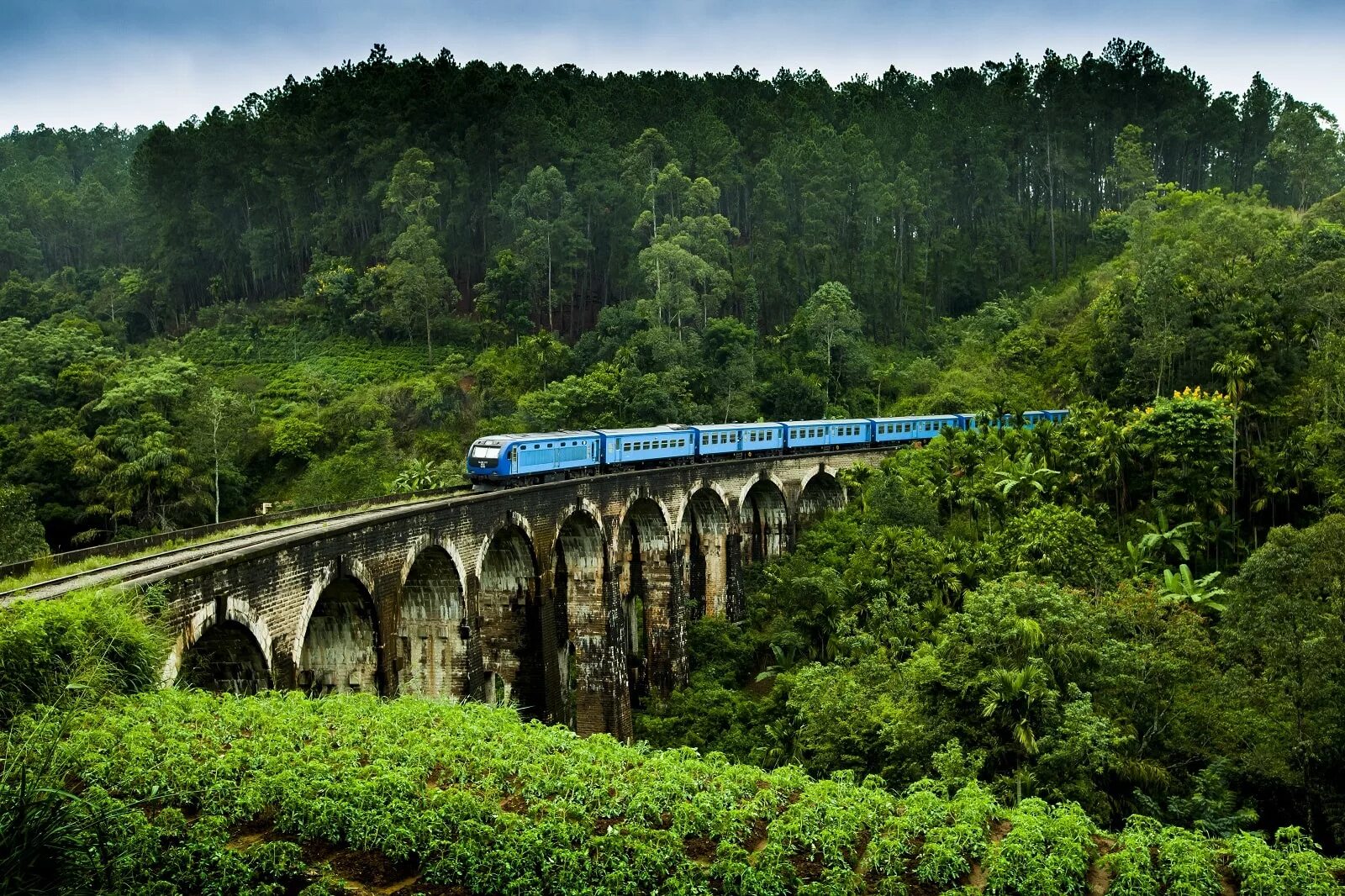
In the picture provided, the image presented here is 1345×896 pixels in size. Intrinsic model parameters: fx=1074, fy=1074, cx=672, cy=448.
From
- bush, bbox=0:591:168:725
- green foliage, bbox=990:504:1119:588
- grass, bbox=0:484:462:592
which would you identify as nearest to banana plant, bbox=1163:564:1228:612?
green foliage, bbox=990:504:1119:588

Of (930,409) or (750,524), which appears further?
(930,409)

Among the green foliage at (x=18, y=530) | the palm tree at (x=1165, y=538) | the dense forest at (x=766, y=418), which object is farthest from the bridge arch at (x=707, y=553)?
the green foliage at (x=18, y=530)

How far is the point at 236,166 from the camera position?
69062 millimetres

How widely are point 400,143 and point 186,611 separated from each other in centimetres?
5618

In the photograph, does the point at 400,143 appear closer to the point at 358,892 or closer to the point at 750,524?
the point at 750,524

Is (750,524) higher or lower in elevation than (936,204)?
lower

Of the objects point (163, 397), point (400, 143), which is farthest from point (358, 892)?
point (400, 143)

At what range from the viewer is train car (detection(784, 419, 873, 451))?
4003 cm

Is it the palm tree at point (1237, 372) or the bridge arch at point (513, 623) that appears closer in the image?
the bridge arch at point (513, 623)

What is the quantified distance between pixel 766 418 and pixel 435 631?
109 ft

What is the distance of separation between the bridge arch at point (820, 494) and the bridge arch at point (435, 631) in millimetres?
22052

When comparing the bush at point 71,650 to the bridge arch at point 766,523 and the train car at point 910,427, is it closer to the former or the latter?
the bridge arch at point 766,523

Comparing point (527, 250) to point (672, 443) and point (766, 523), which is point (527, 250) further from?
point (672, 443)

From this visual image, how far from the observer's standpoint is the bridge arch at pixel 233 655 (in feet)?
45.2
